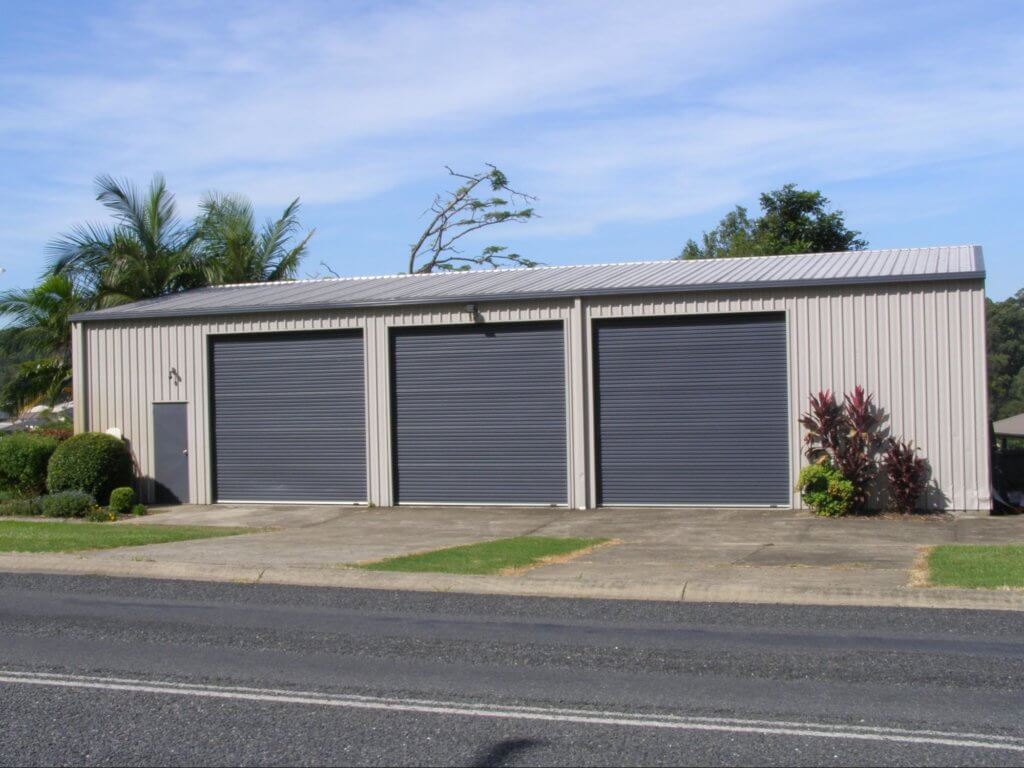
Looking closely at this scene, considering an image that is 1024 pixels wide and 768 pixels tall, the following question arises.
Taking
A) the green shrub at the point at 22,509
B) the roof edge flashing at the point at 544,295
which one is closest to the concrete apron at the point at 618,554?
the green shrub at the point at 22,509

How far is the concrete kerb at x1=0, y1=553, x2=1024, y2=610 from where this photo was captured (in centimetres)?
1049

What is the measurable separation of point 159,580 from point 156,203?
20.3 metres

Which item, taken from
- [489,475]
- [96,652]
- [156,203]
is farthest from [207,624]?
[156,203]

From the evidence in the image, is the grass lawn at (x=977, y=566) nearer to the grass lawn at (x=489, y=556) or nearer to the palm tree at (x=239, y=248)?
the grass lawn at (x=489, y=556)

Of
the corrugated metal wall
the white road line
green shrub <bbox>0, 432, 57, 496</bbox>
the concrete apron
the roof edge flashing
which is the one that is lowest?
the concrete apron

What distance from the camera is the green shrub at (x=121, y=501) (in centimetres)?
2108

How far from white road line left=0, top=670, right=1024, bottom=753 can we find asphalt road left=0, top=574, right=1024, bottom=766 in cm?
2

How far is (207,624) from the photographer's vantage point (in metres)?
9.93

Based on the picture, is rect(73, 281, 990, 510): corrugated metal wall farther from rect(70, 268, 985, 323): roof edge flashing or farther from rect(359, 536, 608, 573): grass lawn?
rect(359, 536, 608, 573): grass lawn

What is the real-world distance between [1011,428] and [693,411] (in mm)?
10793

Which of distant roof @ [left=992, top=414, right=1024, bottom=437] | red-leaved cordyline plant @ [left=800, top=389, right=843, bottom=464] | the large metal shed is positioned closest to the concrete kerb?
red-leaved cordyline plant @ [left=800, top=389, right=843, bottom=464]

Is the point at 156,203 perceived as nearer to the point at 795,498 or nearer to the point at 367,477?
the point at 367,477

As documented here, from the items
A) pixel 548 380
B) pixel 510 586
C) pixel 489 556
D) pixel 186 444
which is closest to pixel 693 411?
pixel 548 380

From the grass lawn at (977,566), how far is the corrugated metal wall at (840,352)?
4497 mm
